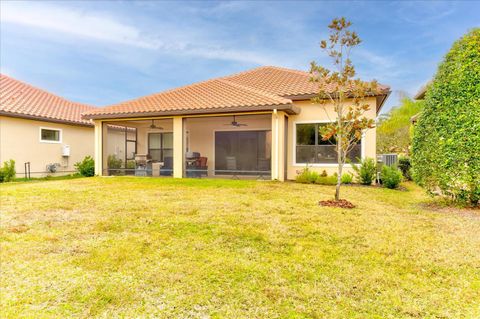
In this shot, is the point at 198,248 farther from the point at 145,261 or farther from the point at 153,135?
the point at 153,135

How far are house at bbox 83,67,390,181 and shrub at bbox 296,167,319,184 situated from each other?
0.80 metres

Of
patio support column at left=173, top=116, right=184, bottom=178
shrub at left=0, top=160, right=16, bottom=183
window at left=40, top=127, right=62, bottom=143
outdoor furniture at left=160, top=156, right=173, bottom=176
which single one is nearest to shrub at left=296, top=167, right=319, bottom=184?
patio support column at left=173, top=116, right=184, bottom=178

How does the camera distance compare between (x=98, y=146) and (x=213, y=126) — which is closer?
(x=98, y=146)

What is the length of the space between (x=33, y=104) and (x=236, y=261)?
63.5 feet

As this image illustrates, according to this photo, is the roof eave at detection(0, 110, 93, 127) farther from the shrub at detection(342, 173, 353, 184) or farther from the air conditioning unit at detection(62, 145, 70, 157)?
the shrub at detection(342, 173, 353, 184)

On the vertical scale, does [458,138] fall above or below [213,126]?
below

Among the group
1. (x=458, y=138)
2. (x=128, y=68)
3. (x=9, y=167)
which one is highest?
(x=128, y=68)

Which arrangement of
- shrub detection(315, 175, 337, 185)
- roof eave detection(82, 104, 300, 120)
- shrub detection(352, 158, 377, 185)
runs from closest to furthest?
roof eave detection(82, 104, 300, 120)
shrub detection(352, 158, 377, 185)
shrub detection(315, 175, 337, 185)

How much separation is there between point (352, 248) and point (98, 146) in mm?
14652

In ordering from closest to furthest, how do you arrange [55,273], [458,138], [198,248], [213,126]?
[55,273], [198,248], [458,138], [213,126]

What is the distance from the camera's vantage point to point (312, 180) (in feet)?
44.8

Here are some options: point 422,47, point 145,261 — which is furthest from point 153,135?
point 422,47

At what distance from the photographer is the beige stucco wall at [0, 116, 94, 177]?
16078 millimetres

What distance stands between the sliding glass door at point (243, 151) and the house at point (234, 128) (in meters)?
0.06
